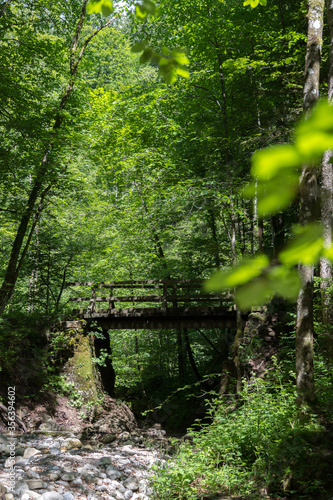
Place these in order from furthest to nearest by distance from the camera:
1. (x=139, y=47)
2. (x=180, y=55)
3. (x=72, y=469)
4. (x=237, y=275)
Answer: (x=72, y=469), (x=139, y=47), (x=180, y=55), (x=237, y=275)

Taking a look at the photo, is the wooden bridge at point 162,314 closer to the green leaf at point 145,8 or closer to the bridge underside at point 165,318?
the bridge underside at point 165,318

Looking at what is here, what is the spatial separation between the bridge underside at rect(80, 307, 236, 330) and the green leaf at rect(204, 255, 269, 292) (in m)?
10.5

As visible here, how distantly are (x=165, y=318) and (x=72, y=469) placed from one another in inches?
256

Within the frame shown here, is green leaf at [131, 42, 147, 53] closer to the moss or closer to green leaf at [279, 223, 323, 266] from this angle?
green leaf at [279, 223, 323, 266]

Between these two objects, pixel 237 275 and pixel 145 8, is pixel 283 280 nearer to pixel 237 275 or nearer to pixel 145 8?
pixel 237 275

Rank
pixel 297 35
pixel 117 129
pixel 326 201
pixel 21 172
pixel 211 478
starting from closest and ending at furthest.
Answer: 1. pixel 211 478
2. pixel 326 201
3. pixel 21 172
4. pixel 297 35
5. pixel 117 129

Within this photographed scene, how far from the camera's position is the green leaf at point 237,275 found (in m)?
0.62

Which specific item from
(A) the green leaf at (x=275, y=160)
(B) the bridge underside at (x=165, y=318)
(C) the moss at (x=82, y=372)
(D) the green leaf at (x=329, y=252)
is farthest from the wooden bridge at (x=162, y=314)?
(A) the green leaf at (x=275, y=160)

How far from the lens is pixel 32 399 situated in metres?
8.12

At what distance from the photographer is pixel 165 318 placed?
1127 cm

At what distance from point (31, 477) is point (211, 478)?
229cm

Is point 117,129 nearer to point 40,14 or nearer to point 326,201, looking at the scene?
point 40,14

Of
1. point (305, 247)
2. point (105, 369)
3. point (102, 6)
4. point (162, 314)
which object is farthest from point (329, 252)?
point (105, 369)

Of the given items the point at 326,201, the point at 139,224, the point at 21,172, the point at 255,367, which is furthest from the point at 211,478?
the point at 139,224
